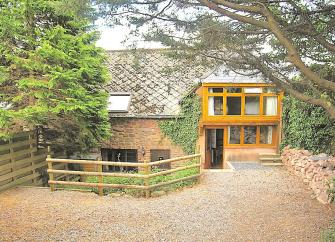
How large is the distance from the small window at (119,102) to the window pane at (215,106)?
3.78 meters

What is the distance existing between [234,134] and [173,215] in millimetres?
7885

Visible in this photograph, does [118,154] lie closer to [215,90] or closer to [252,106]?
[215,90]

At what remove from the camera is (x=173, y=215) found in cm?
704

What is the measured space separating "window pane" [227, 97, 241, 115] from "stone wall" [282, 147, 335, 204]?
107 inches

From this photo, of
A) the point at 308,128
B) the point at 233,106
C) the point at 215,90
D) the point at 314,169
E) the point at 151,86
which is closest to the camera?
the point at 314,169

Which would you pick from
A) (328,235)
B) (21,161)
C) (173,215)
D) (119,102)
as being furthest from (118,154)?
(328,235)

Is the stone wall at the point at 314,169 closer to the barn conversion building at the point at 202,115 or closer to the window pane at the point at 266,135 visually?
the window pane at the point at 266,135

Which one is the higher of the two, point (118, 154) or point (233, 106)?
point (233, 106)

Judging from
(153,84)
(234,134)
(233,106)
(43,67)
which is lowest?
(234,134)

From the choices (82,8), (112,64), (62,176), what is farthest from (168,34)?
(112,64)

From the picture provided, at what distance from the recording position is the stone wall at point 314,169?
8.29m

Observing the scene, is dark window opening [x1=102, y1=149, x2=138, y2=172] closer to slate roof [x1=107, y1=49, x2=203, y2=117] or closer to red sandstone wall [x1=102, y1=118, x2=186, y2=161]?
red sandstone wall [x1=102, y1=118, x2=186, y2=161]

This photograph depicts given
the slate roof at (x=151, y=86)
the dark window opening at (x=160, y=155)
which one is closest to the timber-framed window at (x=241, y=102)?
the slate roof at (x=151, y=86)

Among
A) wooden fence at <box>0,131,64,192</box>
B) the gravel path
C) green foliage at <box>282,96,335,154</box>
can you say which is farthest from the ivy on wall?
wooden fence at <box>0,131,64,192</box>
